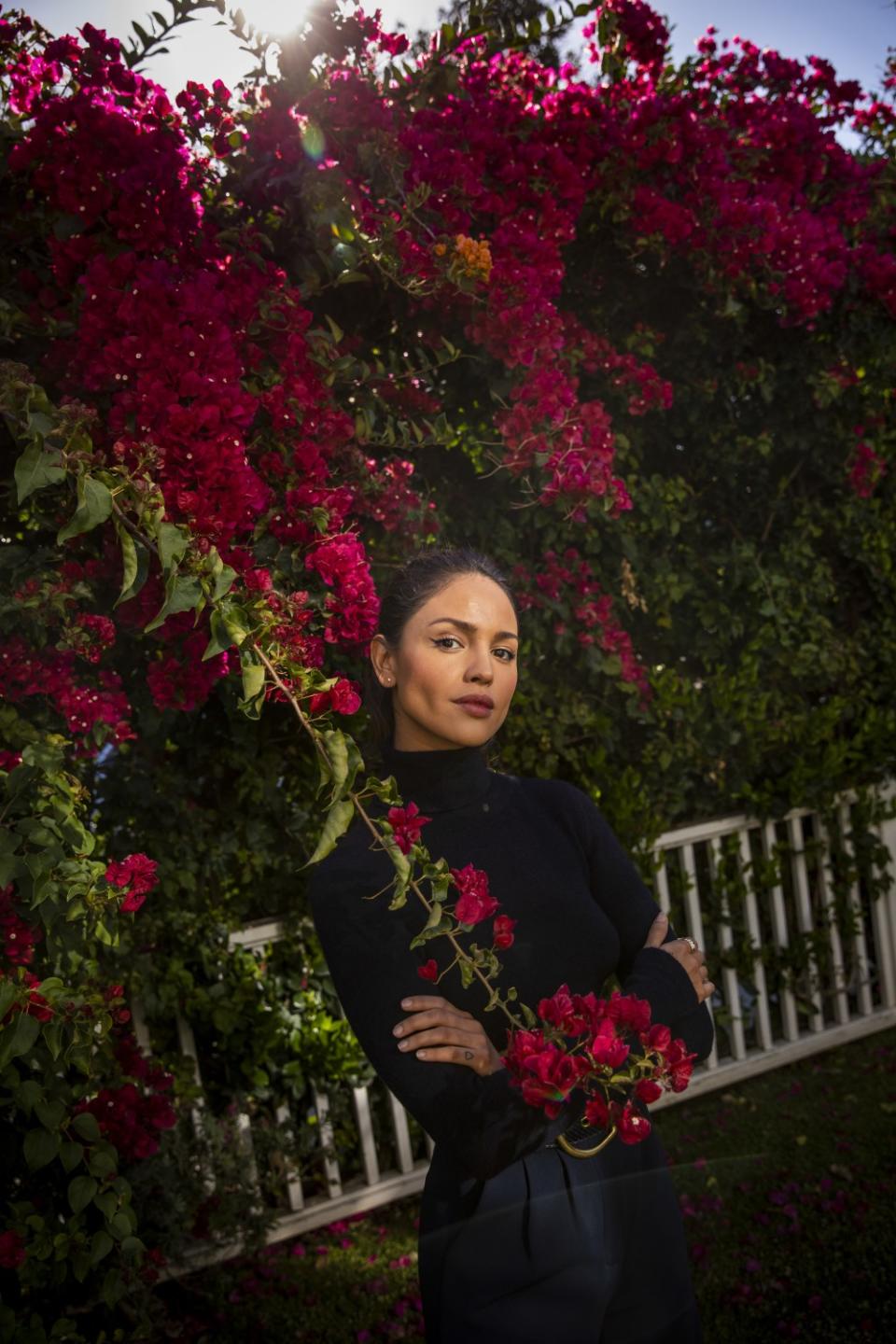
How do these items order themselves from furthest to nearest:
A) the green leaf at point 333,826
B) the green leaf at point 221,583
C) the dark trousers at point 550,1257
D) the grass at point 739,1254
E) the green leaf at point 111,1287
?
the grass at point 739,1254
the green leaf at point 111,1287
the dark trousers at point 550,1257
the green leaf at point 221,583
the green leaf at point 333,826

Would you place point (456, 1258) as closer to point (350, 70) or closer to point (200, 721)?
point (200, 721)

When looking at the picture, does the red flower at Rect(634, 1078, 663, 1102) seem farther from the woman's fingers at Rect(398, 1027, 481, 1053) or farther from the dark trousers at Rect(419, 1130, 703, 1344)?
the dark trousers at Rect(419, 1130, 703, 1344)

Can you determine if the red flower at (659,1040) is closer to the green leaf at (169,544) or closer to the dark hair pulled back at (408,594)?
the dark hair pulled back at (408,594)

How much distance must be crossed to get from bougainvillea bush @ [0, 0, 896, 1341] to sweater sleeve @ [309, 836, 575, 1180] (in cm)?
14

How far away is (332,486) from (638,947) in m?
1.26

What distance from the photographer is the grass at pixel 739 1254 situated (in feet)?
9.41

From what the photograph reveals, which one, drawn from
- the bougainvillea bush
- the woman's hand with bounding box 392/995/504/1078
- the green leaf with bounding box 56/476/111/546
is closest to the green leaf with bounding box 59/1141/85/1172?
the bougainvillea bush

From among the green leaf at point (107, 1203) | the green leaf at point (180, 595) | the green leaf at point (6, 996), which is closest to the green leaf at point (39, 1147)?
the green leaf at point (107, 1203)

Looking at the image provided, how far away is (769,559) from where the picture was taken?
4078 millimetres

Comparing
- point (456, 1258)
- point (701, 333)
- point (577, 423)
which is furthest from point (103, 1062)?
point (701, 333)

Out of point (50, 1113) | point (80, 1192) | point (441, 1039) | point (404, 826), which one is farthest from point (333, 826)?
point (80, 1192)

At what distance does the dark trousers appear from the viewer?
1.52m

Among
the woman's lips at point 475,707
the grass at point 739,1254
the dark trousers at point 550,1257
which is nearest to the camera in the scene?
the dark trousers at point 550,1257

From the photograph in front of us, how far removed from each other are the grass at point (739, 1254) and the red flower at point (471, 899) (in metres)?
1.63
